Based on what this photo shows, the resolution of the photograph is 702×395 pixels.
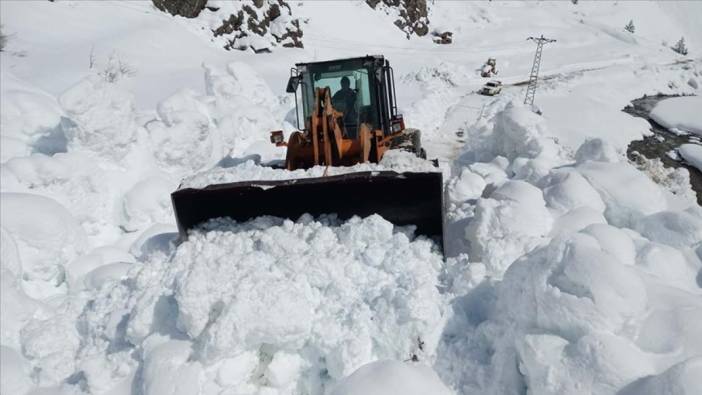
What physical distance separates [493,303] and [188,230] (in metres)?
2.78

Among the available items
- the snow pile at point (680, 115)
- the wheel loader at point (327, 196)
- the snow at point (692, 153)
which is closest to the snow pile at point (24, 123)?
the wheel loader at point (327, 196)

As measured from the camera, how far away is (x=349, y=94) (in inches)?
250

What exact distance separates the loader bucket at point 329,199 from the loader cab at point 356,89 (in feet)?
5.92

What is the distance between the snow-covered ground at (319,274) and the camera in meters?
3.08

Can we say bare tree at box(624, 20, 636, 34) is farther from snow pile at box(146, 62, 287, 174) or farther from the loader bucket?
the loader bucket

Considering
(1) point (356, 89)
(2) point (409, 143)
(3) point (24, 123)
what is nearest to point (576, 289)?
(1) point (356, 89)

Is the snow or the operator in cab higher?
the operator in cab

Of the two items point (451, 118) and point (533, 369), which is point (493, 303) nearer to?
point (533, 369)

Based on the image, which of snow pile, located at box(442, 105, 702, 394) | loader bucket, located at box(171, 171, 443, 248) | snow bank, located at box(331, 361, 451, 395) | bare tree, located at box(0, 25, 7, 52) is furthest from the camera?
bare tree, located at box(0, 25, 7, 52)

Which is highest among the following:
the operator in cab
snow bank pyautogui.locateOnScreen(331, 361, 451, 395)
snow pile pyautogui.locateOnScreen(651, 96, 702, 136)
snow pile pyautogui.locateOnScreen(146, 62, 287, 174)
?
the operator in cab

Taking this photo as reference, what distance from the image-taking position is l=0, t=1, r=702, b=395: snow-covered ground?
3.08 m

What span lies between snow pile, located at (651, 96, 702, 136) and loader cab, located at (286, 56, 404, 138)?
9014 mm

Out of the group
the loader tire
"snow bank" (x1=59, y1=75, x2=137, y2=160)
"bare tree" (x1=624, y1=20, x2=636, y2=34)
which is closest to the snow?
the loader tire

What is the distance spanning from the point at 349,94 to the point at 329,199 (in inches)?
86.4
